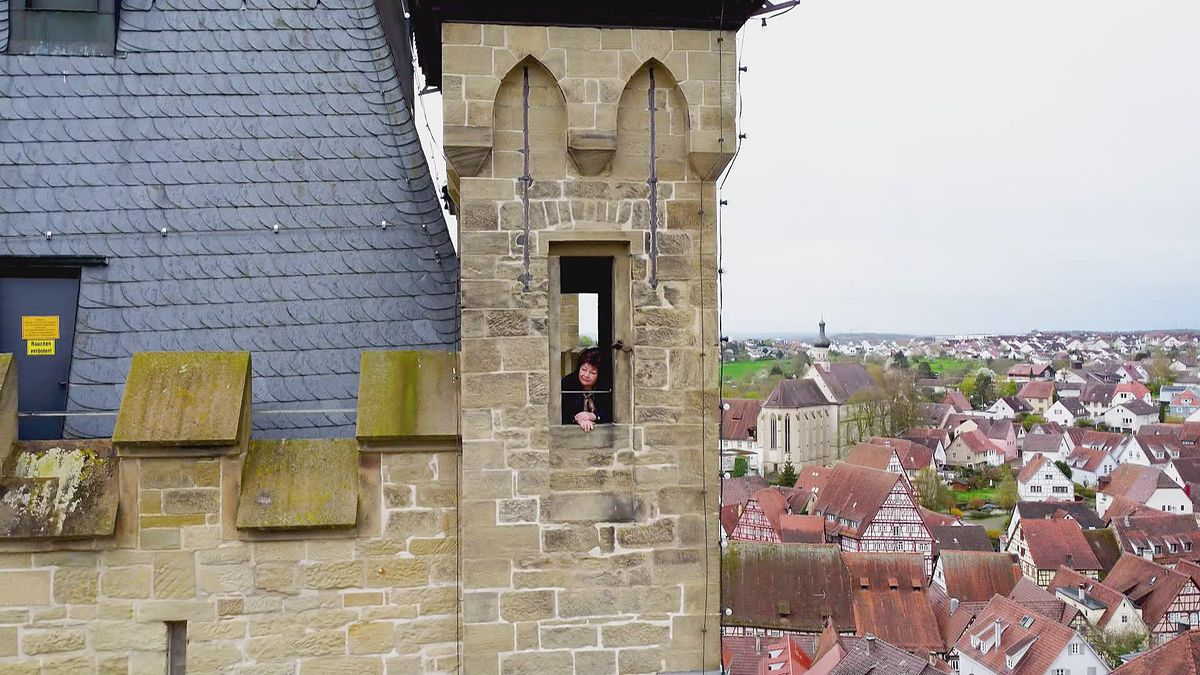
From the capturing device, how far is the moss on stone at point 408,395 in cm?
588

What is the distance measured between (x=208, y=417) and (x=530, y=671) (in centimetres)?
234

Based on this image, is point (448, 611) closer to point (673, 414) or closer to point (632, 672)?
point (632, 672)

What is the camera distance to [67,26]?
6.95 m

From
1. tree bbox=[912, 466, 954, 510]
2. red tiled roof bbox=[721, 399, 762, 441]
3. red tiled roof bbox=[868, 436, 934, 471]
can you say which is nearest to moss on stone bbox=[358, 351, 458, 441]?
tree bbox=[912, 466, 954, 510]

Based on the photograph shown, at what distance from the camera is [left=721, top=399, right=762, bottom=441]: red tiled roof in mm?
101375

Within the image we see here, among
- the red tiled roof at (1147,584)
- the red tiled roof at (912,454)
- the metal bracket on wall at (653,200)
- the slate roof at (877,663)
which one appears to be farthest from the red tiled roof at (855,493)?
the metal bracket on wall at (653,200)

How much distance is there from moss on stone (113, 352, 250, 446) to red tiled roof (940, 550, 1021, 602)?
4755cm

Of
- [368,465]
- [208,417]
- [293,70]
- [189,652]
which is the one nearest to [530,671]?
[368,465]

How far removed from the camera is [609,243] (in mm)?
6238

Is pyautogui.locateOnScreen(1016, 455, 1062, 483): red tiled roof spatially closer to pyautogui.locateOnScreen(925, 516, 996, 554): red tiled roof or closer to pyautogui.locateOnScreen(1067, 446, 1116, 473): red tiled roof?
pyautogui.locateOnScreen(1067, 446, 1116, 473): red tiled roof

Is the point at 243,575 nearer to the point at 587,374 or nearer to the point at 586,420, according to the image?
the point at 586,420

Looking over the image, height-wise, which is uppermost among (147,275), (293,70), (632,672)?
(293,70)

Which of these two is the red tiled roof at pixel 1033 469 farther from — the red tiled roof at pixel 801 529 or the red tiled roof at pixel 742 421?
the red tiled roof at pixel 801 529

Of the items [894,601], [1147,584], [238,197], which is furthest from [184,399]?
[1147,584]
